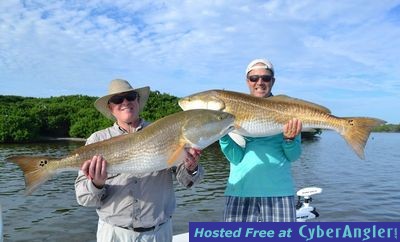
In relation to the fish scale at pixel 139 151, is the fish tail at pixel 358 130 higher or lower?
higher

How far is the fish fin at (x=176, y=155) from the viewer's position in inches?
136

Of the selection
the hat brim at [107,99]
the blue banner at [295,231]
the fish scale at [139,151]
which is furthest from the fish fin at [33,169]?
the blue banner at [295,231]

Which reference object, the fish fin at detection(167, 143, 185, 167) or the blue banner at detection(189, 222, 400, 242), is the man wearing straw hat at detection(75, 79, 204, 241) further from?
the blue banner at detection(189, 222, 400, 242)

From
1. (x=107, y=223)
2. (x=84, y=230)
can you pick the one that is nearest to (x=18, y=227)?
(x=84, y=230)

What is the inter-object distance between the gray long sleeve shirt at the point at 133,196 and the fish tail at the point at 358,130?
147cm

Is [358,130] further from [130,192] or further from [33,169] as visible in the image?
[33,169]

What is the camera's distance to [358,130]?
163 inches

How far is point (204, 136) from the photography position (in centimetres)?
358

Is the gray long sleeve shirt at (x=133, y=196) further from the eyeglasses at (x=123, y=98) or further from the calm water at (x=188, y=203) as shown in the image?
the calm water at (x=188, y=203)

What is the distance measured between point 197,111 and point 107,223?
3.93 ft

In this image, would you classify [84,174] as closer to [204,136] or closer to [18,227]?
[204,136]

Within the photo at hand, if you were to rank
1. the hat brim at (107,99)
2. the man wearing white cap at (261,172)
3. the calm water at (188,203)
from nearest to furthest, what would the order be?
the hat brim at (107,99), the man wearing white cap at (261,172), the calm water at (188,203)

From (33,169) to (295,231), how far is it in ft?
6.92

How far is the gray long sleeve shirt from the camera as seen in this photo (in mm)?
3598
